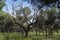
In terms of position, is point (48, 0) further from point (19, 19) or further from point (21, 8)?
point (19, 19)

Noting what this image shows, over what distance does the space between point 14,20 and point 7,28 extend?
402cm

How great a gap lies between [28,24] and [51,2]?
1102cm

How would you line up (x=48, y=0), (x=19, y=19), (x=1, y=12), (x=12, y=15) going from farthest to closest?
1. (x=19, y=19)
2. (x=12, y=15)
3. (x=1, y=12)
4. (x=48, y=0)

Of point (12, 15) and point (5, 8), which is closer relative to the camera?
point (5, 8)

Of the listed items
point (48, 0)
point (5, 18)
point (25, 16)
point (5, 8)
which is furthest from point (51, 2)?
point (25, 16)

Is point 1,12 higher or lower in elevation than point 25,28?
higher

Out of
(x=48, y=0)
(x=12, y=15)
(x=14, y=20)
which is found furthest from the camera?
(x=14, y=20)

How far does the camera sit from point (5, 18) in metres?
15.7

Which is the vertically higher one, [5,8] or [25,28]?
[5,8]

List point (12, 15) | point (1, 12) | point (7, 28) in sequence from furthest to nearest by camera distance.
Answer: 1. point (7, 28)
2. point (12, 15)
3. point (1, 12)

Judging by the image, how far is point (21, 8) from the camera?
1548 centimetres

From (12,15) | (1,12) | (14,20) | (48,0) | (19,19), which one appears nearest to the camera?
(48,0)

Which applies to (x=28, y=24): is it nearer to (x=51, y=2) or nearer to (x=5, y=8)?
(x=5, y=8)

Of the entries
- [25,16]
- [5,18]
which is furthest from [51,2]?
[25,16]
